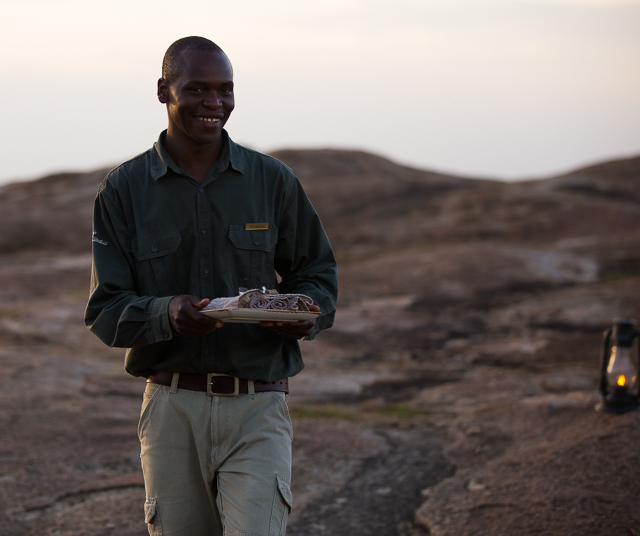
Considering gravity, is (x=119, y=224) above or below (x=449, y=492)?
above

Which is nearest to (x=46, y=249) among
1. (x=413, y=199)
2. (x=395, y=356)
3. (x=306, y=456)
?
(x=413, y=199)

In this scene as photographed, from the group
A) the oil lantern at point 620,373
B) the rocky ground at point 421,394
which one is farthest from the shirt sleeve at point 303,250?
the oil lantern at point 620,373

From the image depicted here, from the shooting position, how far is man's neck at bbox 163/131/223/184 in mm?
2549

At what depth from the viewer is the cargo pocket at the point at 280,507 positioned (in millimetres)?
2311

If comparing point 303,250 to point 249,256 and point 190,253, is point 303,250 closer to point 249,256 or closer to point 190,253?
point 249,256

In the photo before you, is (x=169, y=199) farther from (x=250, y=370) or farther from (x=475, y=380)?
(x=475, y=380)

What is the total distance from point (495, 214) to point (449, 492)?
16203mm

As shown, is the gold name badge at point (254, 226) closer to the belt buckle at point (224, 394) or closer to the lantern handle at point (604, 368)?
the belt buckle at point (224, 394)

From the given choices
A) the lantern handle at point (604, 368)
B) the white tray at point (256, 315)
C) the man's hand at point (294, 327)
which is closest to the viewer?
the white tray at point (256, 315)

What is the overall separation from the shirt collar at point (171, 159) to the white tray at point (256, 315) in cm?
61

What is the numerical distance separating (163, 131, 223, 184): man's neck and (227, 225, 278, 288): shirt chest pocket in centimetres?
24

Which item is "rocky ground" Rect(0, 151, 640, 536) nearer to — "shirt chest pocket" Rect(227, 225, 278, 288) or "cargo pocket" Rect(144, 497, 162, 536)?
"cargo pocket" Rect(144, 497, 162, 536)

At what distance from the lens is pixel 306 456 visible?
17.6 feet

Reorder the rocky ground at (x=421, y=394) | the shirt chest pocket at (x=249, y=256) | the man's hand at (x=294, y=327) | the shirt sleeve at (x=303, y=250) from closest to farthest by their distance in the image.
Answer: the man's hand at (x=294, y=327)
the shirt chest pocket at (x=249, y=256)
the shirt sleeve at (x=303, y=250)
the rocky ground at (x=421, y=394)
